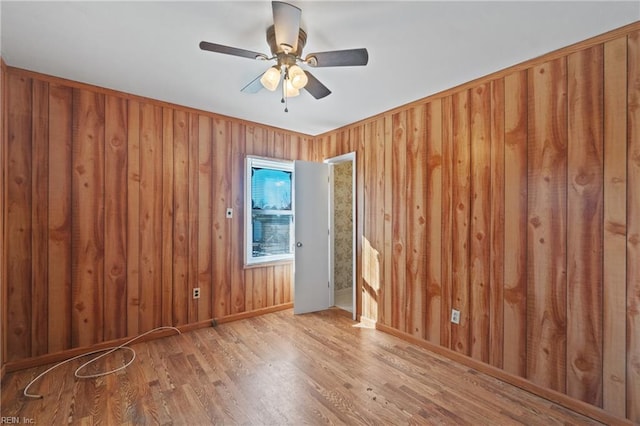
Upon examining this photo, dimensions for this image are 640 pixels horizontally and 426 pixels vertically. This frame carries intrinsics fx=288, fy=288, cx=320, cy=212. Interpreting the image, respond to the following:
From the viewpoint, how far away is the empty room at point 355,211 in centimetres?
185

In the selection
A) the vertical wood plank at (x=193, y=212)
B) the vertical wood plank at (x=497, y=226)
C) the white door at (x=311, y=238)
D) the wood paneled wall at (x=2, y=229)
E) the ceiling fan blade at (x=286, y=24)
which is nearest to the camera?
the ceiling fan blade at (x=286, y=24)

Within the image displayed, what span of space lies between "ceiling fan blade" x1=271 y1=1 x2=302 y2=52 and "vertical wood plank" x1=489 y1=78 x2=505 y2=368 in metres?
1.79

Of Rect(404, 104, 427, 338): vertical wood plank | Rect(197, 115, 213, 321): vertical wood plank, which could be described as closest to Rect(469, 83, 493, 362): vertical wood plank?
Rect(404, 104, 427, 338): vertical wood plank

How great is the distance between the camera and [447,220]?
109 inches

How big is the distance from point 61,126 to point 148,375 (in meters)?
2.35

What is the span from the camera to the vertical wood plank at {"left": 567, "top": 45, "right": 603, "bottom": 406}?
1938mm

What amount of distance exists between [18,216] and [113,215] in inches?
25.9

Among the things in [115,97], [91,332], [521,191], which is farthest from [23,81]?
[521,191]

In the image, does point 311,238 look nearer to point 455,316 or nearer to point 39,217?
point 455,316

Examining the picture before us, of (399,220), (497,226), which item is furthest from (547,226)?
(399,220)

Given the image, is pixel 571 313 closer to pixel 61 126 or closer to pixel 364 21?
pixel 364 21

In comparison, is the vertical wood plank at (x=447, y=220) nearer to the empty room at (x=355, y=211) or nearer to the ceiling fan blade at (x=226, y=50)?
the empty room at (x=355, y=211)

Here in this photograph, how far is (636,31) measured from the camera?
1804 mm
